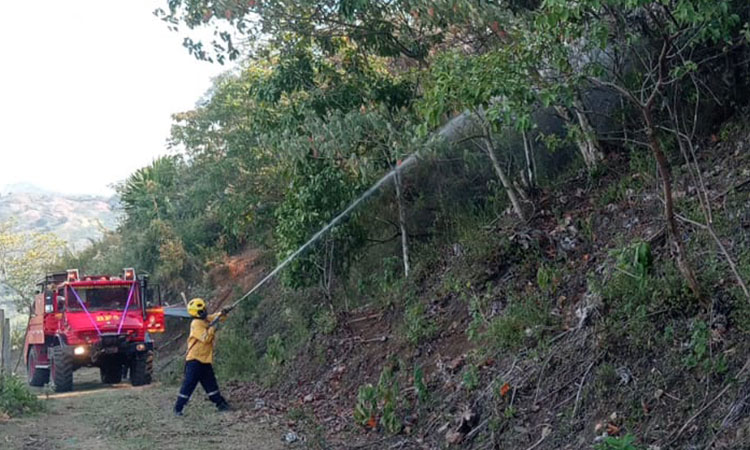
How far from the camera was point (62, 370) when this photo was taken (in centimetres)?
1731

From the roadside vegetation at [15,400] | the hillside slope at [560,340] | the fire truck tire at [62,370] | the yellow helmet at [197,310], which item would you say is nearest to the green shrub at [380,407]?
the hillside slope at [560,340]

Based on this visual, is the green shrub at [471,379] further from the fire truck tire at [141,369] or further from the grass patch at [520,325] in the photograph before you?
the fire truck tire at [141,369]

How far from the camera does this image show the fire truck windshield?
718 inches

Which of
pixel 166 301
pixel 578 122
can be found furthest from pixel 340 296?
pixel 166 301

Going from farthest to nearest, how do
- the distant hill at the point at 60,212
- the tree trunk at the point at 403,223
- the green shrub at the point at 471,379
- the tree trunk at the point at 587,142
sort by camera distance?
the distant hill at the point at 60,212, the tree trunk at the point at 403,223, the tree trunk at the point at 587,142, the green shrub at the point at 471,379

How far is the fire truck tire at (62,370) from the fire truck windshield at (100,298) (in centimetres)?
114

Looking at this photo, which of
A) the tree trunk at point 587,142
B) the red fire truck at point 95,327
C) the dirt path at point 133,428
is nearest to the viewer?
the dirt path at point 133,428

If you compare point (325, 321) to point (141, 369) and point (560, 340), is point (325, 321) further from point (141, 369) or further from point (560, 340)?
point (560, 340)

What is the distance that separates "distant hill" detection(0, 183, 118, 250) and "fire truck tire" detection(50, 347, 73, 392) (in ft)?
231

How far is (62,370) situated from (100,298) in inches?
74.6

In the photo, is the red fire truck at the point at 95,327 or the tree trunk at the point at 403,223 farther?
the red fire truck at the point at 95,327

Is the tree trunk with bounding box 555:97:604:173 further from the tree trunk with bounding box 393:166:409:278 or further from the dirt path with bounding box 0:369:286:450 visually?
the dirt path with bounding box 0:369:286:450

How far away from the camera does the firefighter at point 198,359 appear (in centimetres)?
1227

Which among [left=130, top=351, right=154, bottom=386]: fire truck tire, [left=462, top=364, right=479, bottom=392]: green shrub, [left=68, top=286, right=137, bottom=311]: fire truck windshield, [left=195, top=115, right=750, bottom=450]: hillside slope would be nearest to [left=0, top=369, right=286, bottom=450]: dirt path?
[left=195, top=115, right=750, bottom=450]: hillside slope
